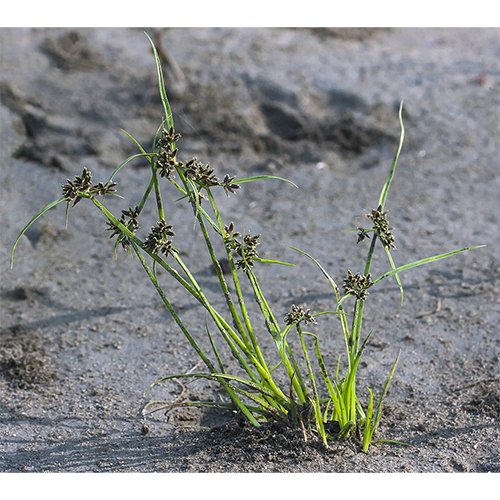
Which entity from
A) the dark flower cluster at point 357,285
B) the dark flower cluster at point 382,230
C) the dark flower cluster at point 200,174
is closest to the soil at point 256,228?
the dark flower cluster at point 200,174

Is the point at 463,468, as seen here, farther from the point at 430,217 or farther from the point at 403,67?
the point at 403,67

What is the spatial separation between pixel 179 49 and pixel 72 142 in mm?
1465

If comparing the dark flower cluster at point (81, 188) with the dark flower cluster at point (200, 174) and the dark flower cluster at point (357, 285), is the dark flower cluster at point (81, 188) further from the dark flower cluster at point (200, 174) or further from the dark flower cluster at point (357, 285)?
the dark flower cluster at point (357, 285)

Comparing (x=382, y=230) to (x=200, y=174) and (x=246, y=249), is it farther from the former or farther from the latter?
(x=200, y=174)

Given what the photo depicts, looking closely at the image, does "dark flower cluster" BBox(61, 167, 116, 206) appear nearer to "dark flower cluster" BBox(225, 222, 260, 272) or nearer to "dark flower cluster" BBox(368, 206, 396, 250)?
"dark flower cluster" BBox(225, 222, 260, 272)

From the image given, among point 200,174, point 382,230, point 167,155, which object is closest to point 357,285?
point 382,230

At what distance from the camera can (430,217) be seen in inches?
137

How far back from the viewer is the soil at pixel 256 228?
2.04 m

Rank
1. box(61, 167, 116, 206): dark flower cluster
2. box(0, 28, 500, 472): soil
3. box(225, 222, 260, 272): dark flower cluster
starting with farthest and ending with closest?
box(0, 28, 500, 472): soil → box(225, 222, 260, 272): dark flower cluster → box(61, 167, 116, 206): dark flower cluster

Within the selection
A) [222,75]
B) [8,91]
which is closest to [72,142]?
[8,91]

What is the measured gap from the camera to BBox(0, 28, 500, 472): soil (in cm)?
204

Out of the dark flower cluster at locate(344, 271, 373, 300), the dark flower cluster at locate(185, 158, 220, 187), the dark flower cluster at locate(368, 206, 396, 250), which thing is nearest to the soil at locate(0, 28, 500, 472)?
the dark flower cluster at locate(185, 158, 220, 187)

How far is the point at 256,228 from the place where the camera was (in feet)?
11.3

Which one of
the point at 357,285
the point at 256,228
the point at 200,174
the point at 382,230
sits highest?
the point at 256,228
